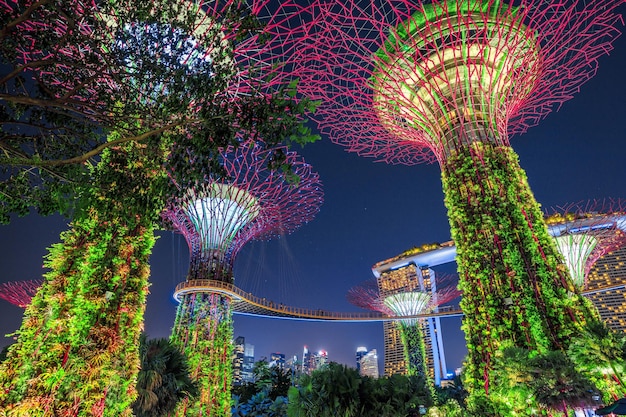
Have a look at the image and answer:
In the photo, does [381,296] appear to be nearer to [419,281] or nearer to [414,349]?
[414,349]

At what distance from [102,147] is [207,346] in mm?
15110

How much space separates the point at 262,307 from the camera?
3002cm

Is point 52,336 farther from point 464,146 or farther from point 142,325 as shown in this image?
point 464,146

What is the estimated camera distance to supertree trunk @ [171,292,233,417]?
17.2 metres

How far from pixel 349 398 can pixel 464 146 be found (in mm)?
9174

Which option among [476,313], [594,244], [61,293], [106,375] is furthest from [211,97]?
[594,244]

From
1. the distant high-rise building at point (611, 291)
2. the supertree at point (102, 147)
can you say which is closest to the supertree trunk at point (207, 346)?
the supertree at point (102, 147)

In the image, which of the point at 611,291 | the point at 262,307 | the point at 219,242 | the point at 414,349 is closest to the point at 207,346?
the point at 219,242

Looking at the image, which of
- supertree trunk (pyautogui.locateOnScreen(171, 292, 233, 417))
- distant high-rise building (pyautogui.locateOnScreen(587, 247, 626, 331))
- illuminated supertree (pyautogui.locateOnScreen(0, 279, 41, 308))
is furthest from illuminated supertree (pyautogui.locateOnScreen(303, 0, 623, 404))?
distant high-rise building (pyautogui.locateOnScreen(587, 247, 626, 331))

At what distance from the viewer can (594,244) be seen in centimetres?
2444

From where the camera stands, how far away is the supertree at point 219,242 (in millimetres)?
17688

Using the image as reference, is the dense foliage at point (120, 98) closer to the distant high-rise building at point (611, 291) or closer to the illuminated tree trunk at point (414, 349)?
the illuminated tree trunk at point (414, 349)

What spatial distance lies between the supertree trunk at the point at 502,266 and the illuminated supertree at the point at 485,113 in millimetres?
28

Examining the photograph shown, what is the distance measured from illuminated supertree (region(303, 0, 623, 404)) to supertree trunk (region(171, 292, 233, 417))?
11.5m
